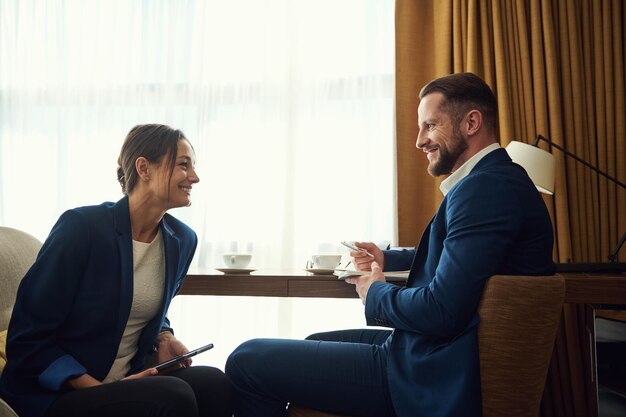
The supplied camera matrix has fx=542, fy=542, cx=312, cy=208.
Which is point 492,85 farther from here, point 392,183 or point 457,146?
point 457,146

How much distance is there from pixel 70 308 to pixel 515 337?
3.04ft

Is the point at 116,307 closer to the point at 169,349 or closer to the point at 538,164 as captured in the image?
the point at 169,349

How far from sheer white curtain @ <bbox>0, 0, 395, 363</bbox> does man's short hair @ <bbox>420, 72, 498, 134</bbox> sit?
55.4 inches

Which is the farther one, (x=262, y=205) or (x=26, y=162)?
(x=26, y=162)

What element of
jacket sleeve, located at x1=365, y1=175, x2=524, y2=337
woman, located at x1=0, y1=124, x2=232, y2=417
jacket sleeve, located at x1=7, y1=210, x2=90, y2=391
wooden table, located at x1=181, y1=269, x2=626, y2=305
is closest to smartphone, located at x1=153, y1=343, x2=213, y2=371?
woman, located at x1=0, y1=124, x2=232, y2=417

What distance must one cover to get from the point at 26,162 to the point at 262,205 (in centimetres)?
137

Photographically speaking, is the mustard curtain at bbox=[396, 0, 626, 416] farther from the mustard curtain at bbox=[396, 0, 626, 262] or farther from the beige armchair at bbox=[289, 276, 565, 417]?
the beige armchair at bbox=[289, 276, 565, 417]

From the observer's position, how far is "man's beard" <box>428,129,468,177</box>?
1.31m

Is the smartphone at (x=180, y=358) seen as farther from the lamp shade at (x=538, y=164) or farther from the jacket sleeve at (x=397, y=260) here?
the lamp shade at (x=538, y=164)

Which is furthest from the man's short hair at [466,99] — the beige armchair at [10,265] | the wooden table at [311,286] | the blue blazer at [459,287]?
the beige armchair at [10,265]

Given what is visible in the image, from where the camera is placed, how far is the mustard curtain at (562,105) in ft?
7.84

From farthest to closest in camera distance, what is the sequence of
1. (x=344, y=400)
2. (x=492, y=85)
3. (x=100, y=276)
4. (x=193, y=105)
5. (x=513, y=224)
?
1. (x=193, y=105)
2. (x=492, y=85)
3. (x=100, y=276)
4. (x=344, y=400)
5. (x=513, y=224)

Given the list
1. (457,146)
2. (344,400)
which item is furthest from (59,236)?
(457,146)

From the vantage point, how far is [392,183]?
272 centimetres
